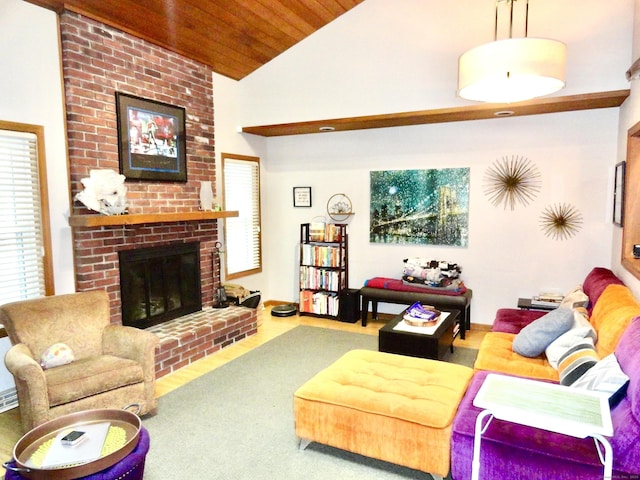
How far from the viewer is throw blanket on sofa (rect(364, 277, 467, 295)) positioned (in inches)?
187

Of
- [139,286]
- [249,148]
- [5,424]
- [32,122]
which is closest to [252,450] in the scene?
[5,424]

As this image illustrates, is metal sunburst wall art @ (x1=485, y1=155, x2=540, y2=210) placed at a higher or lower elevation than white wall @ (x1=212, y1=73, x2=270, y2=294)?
lower

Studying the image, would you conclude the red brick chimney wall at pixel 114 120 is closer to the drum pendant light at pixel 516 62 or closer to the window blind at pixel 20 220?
the window blind at pixel 20 220

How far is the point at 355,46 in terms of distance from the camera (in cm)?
475

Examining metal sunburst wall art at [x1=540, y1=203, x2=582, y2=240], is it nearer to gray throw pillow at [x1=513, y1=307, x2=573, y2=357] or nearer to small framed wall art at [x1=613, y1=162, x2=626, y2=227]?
small framed wall art at [x1=613, y1=162, x2=626, y2=227]

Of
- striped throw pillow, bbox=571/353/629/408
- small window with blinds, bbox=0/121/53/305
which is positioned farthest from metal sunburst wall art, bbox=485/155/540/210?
small window with blinds, bbox=0/121/53/305

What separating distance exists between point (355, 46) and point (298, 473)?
4148 mm

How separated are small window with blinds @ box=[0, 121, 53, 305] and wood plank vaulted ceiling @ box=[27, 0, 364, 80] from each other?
1.09 meters

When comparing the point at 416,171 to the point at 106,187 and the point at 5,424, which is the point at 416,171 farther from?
the point at 5,424

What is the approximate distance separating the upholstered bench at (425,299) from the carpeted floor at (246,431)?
0.52 meters

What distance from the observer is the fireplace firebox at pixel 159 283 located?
13.3ft

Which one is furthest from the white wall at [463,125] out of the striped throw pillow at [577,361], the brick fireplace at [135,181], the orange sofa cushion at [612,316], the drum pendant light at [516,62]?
the striped throw pillow at [577,361]

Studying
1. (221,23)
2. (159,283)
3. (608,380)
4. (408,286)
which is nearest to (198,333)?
(159,283)

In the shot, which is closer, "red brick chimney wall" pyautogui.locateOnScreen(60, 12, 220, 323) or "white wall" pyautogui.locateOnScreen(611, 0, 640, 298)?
"white wall" pyautogui.locateOnScreen(611, 0, 640, 298)
